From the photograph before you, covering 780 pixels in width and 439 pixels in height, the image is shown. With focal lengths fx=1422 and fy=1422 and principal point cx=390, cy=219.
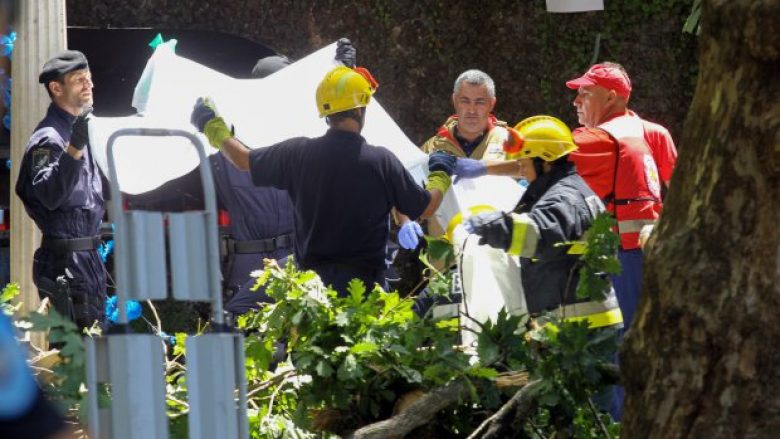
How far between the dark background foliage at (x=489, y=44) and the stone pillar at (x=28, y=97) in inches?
93.6

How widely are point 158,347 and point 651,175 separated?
4.34 meters

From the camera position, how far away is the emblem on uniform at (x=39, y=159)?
6.58m

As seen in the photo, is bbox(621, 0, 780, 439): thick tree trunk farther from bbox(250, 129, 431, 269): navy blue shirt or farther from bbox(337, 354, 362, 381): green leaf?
bbox(250, 129, 431, 269): navy blue shirt

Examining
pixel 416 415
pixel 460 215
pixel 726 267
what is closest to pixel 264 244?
pixel 460 215

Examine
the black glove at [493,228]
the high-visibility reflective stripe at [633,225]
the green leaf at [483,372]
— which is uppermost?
the black glove at [493,228]

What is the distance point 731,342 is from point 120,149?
390cm

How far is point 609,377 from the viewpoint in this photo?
421 cm

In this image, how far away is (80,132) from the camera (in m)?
6.27

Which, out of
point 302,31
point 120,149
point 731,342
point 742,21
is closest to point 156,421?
point 731,342

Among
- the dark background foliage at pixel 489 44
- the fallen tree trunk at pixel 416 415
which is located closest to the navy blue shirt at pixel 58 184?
the fallen tree trunk at pixel 416 415

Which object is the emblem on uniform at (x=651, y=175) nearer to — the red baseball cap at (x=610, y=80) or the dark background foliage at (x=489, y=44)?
the red baseball cap at (x=610, y=80)

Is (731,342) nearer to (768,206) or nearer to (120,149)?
(768,206)

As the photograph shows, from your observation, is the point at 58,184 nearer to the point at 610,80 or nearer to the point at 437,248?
the point at 437,248

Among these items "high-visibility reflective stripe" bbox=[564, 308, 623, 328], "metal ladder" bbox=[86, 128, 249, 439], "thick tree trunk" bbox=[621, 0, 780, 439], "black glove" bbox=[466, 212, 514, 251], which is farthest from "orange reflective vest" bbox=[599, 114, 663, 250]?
"metal ladder" bbox=[86, 128, 249, 439]
